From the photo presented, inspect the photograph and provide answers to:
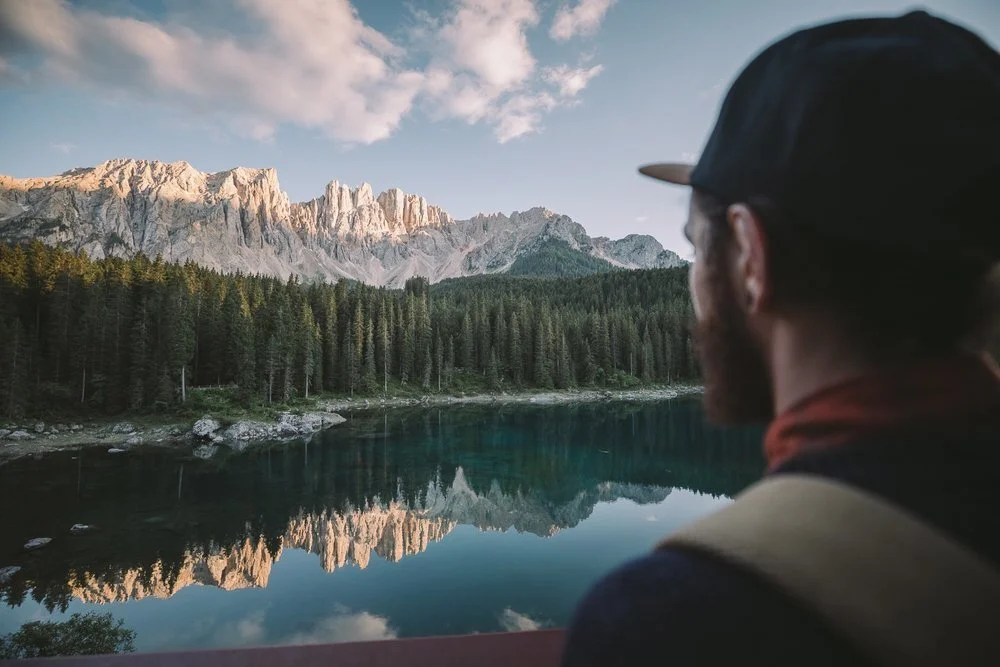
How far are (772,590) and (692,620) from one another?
85mm

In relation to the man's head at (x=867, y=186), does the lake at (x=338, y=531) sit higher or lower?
lower

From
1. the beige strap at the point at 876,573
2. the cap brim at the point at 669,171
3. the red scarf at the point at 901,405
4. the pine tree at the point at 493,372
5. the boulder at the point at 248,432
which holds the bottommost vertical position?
the boulder at the point at 248,432

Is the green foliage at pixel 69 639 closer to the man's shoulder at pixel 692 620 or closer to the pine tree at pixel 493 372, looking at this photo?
the man's shoulder at pixel 692 620

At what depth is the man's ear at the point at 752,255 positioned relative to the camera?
78 centimetres

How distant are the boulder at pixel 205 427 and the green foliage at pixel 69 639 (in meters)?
24.7

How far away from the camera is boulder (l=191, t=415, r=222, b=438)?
33.2 metres

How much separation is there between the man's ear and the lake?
1045 cm

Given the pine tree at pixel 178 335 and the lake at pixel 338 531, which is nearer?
the lake at pixel 338 531

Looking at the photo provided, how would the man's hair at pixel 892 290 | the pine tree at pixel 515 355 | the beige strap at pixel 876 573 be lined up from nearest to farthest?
the beige strap at pixel 876 573 < the man's hair at pixel 892 290 < the pine tree at pixel 515 355

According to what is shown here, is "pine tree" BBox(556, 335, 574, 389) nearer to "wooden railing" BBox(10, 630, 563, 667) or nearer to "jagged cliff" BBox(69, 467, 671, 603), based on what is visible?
"jagged cliff" BBox(69, 467, 671, 603)

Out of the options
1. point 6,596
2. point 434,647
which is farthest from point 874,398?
point 6,596

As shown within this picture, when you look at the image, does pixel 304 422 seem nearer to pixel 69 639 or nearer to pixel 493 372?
pixel 69 639

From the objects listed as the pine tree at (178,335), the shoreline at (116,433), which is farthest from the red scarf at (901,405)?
the pine tree at (178,335)

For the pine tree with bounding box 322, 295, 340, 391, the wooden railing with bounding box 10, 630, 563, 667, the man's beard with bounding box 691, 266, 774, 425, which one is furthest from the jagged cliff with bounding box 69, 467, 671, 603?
the pine tree with bounding box 322, 295, 340, 391
